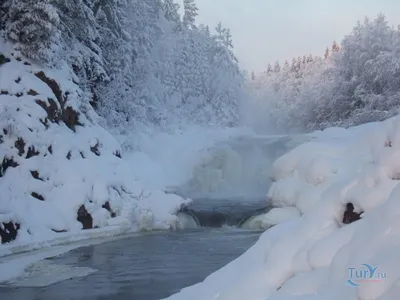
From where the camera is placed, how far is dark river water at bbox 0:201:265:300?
8180mm

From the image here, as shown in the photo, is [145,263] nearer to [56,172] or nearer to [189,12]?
[56,172]

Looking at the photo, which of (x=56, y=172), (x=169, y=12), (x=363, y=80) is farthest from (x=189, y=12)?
(x=56, y=172)

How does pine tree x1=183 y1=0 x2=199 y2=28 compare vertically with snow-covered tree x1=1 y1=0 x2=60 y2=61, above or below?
above

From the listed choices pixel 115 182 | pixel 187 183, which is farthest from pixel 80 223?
pixel 187 183

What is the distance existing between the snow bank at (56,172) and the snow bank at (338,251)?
8.79 metres

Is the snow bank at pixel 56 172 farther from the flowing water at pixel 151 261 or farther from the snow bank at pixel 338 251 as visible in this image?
the snow bank at pixel 338 251

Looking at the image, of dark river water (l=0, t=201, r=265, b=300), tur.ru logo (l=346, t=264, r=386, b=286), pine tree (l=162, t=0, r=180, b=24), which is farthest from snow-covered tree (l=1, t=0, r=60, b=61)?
pine tree (l=162, t=0, r=180, b=24)

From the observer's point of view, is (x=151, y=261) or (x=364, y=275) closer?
(x=364, y=275)

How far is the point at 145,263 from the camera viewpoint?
35.5 feet

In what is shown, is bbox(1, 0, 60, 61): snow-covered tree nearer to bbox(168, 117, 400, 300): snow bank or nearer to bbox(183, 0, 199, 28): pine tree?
bbox(168, 117, 400, 300): snow bank

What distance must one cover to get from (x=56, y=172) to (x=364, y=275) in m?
13.0

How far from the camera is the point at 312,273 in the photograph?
4031 millimetres

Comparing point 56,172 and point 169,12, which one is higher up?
point 169,12

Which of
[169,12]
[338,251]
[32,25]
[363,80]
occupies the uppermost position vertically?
[169,12]
